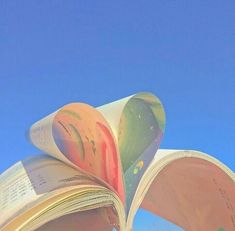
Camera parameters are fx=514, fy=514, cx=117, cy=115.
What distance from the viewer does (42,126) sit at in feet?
36.1

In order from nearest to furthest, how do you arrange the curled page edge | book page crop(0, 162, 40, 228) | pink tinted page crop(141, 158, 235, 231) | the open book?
book page crop(0, 162, 40, 228)
the open book
the curled page edge
pink tinted page crop(141, 158, 235, 231)

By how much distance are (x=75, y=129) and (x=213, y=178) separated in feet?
13.9

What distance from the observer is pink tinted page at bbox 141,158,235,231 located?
1312 cm

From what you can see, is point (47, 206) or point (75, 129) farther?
point (75, 129)

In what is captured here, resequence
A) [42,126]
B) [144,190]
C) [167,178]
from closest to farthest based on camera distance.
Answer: [42,126], [144,190], [167,178]

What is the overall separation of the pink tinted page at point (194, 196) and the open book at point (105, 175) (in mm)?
30

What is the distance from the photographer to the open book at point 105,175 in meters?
10.1

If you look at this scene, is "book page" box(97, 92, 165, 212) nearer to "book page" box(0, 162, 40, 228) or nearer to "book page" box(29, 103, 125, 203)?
"book page" box(29, 103, 125, 203)

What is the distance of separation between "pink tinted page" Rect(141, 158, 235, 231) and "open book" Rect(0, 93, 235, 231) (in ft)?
0.10

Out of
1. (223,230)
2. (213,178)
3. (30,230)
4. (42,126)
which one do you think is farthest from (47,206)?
(223,230)

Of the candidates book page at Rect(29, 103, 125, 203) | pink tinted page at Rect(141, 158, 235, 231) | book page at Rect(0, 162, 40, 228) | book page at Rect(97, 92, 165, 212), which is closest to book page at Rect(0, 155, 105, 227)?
book page at Rect(0, 162, 40, 228)

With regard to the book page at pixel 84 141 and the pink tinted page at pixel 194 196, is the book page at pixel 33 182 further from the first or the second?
the pink tinted page at pixel 194 196

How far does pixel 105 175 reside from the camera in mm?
10992

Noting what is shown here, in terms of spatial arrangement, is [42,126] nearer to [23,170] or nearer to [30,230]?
[23,170]
